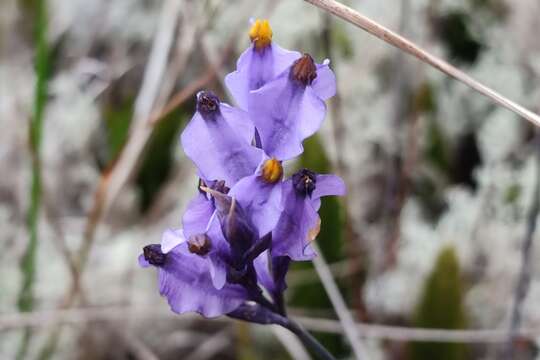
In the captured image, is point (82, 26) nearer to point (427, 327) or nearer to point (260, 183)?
point (427, 327)

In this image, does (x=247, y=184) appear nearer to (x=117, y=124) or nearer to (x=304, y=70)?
(x=304, y=70)

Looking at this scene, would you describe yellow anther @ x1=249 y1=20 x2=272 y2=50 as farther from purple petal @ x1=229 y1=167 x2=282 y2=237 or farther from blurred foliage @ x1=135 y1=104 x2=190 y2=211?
blurred foliage @ x1=135 y1=104 x2=190 y2=211

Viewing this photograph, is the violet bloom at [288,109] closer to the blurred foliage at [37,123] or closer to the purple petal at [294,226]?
the purple petal at [294,226]

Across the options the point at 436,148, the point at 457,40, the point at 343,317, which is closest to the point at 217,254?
the point at 343,317

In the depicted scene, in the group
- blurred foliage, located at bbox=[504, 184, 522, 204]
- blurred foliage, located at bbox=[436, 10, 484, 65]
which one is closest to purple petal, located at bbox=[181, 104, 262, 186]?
blurred foliage, located at bbox=[504, 184, 522, 204]

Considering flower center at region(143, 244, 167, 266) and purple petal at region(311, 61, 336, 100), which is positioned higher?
purple petal at region(311, 61, 336, 100)

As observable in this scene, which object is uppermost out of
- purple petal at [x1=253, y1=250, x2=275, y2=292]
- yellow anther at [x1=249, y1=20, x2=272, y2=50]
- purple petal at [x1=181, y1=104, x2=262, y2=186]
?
yellow anther at [x1=249, y1=20, x2=272, y2=50]
